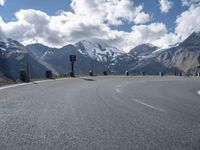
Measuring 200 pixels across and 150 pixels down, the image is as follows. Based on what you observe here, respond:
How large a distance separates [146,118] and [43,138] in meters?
3.28

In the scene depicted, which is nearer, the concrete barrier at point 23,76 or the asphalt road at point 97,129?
the asphalt road at point 97,129

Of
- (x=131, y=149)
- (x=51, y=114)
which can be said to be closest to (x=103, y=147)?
(x=131, y=149)

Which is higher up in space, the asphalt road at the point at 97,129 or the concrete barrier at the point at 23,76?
the concrete barrier at the point at 23,76

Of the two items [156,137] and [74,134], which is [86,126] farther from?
[156,137]

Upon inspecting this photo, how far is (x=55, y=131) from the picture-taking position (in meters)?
7.16

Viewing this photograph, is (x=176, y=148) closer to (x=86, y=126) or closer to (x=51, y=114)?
(x=86, y=126)

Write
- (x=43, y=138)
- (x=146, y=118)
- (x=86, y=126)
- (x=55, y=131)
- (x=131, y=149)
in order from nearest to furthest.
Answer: (x=131, y=149) < (x=43, y=138) < (x=55, y=131) < (x=86, y=126) < (x=146, y=118)

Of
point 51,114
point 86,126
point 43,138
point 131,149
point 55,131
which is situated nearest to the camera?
point 131,149

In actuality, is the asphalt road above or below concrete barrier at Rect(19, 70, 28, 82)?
below

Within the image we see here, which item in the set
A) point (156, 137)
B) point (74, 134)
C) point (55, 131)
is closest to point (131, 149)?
point (156, 137)

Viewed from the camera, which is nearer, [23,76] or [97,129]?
[97,129]

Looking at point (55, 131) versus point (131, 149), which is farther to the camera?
point (55, 131)

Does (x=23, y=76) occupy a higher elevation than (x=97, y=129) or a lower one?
higher

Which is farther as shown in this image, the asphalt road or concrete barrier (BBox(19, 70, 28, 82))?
concrete barrier (BBox(19, 70, 28, 82))
